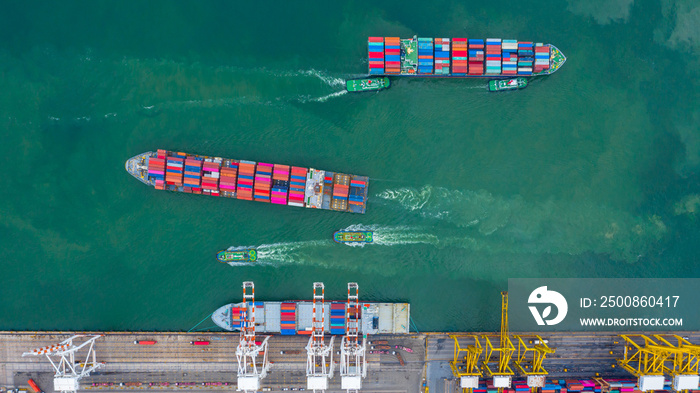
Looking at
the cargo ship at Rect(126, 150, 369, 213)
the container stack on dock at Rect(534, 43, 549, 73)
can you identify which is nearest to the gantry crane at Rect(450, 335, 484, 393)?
the cargo ship at Rect(126, 150, 369, 213)

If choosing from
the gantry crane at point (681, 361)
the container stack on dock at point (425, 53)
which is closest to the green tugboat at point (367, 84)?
the container stack on dock at point (425, 53)

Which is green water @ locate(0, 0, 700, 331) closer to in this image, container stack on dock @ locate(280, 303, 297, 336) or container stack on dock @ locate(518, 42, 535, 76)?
container stack on dock @ locate(280, 303, 297, 336)

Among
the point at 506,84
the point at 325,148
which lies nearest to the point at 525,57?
the point at 506,84

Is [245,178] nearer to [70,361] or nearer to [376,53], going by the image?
A: [376,53]

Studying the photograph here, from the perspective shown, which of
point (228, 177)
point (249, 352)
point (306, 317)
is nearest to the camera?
point (249, 352)

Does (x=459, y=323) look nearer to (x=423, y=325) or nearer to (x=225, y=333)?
(x=423, y=325)

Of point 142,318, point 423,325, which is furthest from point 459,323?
point 142,318
